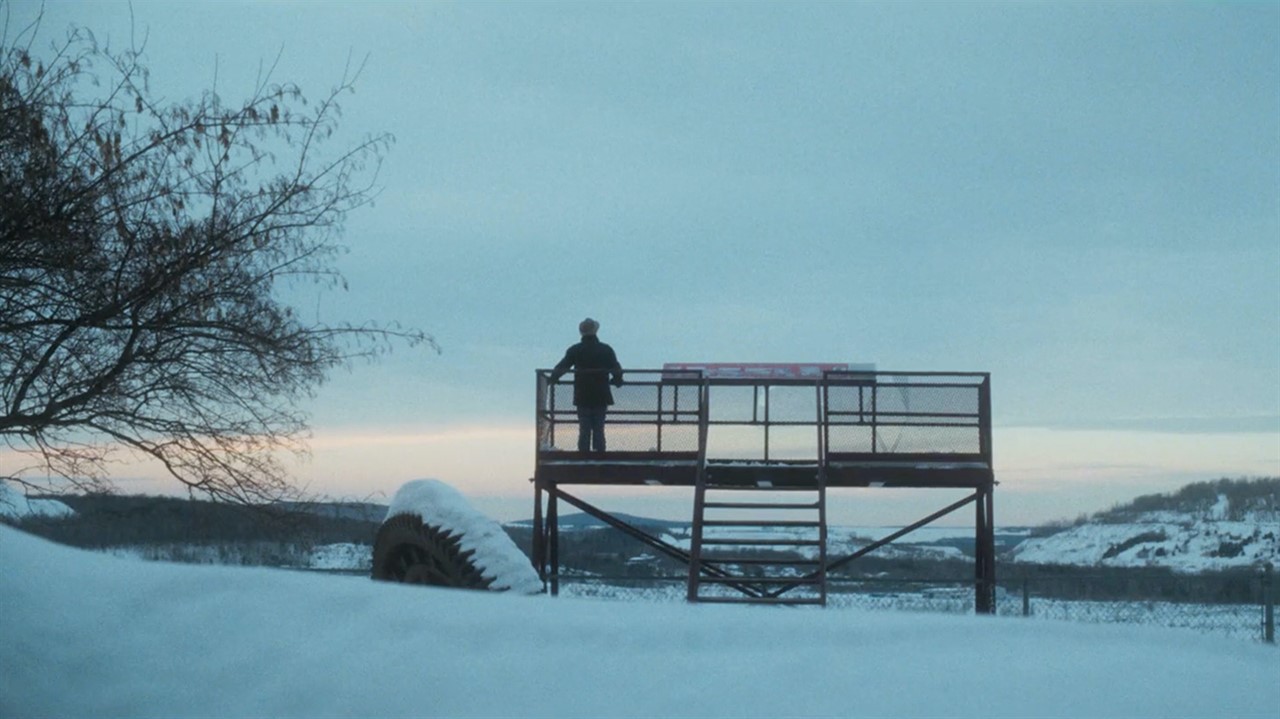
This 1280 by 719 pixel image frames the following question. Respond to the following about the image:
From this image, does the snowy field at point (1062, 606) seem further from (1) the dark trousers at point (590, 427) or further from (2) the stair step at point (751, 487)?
(1) the dark trousers at point (590, 427)

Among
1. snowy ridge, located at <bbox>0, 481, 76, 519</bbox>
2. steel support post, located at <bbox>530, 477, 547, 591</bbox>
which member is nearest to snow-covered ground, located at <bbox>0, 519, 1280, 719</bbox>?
snowy ridge, located at <bbox>0, 481, 76, 519</bbox>

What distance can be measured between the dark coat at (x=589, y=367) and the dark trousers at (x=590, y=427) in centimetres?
9

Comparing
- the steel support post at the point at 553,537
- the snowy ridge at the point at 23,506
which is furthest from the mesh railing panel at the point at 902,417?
the snowy ridge at the point at 23,506

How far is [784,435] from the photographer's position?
733 inches

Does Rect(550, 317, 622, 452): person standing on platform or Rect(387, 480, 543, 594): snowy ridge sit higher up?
Rect(550, 317, 622, 452): person standing on platform

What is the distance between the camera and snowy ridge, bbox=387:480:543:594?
462 inches

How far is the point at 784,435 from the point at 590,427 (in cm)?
274

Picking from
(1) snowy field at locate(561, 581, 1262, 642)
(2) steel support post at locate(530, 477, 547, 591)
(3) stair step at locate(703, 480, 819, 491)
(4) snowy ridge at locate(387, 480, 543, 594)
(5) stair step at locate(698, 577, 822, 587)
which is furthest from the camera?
(1) snowy field at locate(561, 581, 1262, 642)

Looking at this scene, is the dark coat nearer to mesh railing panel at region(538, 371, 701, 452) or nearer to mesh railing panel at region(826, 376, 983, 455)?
mesh railing panel at region(538, 371, 701, 452)

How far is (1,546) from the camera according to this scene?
17.1ft

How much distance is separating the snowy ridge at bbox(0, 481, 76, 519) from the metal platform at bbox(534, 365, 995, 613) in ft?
27.5

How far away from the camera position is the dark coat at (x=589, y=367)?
1856 centimetres

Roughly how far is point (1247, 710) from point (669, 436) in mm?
16096

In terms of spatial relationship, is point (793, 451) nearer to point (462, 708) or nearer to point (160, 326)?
point (160, 326)
